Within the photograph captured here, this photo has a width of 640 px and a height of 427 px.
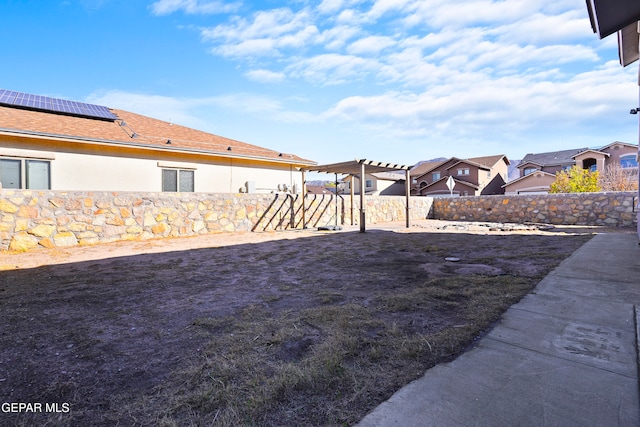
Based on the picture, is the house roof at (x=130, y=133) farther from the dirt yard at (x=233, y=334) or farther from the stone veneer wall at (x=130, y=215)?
the dirt yard at (x=233, y=334)

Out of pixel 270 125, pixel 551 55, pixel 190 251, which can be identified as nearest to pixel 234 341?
pixel 190 251

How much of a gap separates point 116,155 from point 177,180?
219cm

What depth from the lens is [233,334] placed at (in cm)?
236

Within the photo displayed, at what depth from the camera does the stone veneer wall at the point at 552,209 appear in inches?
443

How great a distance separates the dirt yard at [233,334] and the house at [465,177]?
3243cm

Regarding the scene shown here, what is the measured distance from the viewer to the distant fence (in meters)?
6.92

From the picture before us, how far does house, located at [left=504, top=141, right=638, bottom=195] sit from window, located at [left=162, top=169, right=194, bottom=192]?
106ft

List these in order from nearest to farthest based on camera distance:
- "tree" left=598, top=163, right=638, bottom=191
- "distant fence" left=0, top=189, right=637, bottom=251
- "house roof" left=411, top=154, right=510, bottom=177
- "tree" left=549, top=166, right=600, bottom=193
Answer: "distant fence" left=0, top=189, right=637, bottom=251
"tree" left=598, top=163, right=638, bottom=191
"tree" left=549, top=166, right=600, bottom=193
"house roof" left=411, top=154, right=510, bottom=177

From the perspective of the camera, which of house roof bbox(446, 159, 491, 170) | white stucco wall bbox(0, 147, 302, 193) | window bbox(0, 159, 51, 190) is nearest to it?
window bbox(0, 159, 51, 190)

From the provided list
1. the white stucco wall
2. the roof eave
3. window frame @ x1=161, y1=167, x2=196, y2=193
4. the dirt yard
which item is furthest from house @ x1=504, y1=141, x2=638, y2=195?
the dirt yard

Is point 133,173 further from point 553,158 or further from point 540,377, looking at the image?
point 553,158

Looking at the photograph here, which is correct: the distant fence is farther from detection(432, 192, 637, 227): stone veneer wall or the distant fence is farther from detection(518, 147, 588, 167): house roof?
detection(518, 147, 588, 167): house roof

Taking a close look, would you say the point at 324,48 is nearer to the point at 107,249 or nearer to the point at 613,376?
the point at 107,249

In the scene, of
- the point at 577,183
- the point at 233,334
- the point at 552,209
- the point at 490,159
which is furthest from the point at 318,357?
the point at 490,159
